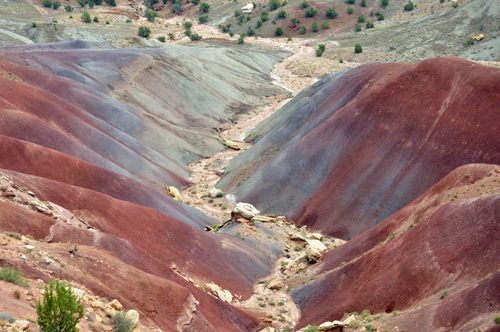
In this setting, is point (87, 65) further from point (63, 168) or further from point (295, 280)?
point (295, 280)

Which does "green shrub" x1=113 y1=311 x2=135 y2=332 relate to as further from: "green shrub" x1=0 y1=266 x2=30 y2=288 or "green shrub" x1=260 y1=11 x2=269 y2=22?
"green shrub" x1=260 y1=11 x2=269 y2=22

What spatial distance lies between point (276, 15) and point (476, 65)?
108954mm

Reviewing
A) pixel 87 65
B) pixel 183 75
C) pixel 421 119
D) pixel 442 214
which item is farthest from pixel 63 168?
pixel 183 75

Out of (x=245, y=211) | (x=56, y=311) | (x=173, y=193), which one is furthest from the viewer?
(x=173, y=193)

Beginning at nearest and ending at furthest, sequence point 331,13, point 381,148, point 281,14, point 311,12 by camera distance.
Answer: point 381,148 < point 331,13 < point 311,12 < point 281,14

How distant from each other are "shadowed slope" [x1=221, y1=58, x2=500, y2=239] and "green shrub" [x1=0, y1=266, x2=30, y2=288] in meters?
27.5

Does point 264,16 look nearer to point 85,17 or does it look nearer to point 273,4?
point 273,4

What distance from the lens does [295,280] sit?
30375 millimetres

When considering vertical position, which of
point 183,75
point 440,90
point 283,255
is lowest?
point 283,255

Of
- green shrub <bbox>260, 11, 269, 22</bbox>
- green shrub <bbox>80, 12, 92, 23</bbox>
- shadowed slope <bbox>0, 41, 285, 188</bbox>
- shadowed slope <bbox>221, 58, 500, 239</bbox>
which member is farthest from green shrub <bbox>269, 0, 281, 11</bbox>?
shadowed slope <bbox>221, 58, 500, 239</bbox>

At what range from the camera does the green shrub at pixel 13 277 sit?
43.0 feet

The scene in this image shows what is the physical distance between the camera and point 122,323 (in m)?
14.5

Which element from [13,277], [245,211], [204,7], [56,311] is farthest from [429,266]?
[204,7]

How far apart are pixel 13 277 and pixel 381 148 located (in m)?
33.0
